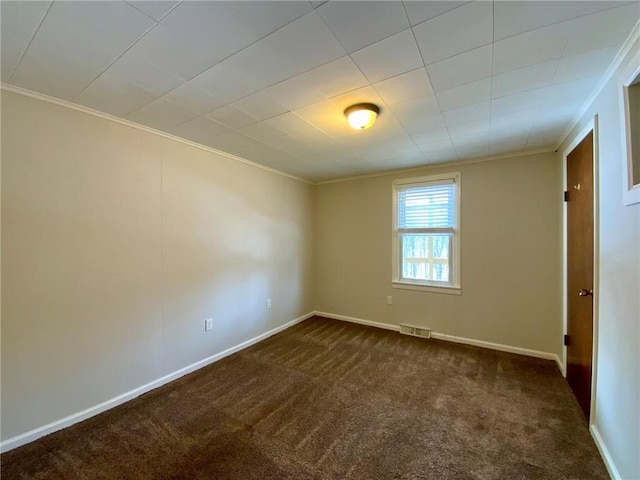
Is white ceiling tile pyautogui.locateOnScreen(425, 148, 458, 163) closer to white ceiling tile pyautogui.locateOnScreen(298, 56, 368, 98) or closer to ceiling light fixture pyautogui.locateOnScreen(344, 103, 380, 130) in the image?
ceiling light fixture pyautogui.locateOnScreen(344, 103, 380, 130)

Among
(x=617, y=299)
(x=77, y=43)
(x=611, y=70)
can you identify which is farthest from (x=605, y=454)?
(x=77, y=43)

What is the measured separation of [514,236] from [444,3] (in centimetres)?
289

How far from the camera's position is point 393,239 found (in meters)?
3.99

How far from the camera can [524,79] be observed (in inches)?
67.0

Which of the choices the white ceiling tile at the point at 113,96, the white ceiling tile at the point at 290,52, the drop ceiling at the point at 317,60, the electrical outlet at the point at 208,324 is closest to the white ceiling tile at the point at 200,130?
the drop ceiling at the point at 317,60

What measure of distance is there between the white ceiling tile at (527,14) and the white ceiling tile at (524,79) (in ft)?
1.26

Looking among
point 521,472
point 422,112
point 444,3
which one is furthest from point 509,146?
point 521,472

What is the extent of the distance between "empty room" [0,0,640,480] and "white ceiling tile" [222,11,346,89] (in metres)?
0.02

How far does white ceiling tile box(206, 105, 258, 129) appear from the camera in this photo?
2097 millimetres

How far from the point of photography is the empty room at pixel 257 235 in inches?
53.6

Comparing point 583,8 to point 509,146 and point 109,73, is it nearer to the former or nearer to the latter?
point 509,146

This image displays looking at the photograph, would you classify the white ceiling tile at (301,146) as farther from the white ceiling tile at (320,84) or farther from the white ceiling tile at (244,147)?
the white ceiling tile at (320,84)

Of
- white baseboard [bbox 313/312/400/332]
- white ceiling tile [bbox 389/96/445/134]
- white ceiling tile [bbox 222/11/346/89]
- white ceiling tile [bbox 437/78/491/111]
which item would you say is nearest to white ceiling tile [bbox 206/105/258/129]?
white ceiling tile [bbox 222/11/346/89]

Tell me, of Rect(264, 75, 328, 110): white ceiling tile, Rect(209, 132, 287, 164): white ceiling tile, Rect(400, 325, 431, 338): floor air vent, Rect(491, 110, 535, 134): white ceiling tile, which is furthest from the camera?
Rect(400, 325, 431, 338): floor air vent
